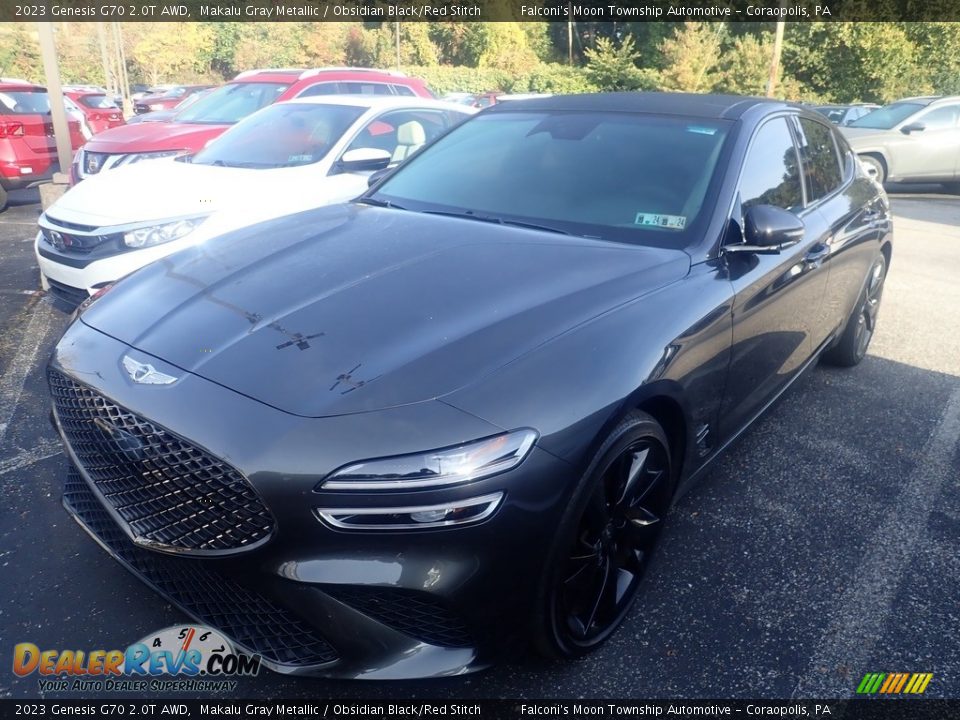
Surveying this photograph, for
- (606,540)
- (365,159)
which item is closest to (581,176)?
(606,540)

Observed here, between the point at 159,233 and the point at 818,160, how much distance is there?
3902 mm

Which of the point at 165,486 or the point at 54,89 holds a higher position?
the point at 54,89

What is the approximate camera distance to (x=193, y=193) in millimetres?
4879

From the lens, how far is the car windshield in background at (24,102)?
32.3 ft

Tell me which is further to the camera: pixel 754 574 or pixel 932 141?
pixel 932 141

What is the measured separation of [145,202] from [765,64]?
104ft

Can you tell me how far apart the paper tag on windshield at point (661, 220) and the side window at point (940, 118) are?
12526 millimetres

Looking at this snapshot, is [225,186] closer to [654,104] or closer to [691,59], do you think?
[654,104]

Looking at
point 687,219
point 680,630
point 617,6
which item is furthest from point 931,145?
point 617,6

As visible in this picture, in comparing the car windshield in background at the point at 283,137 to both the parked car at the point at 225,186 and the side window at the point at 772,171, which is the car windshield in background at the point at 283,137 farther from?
the side window at the point at 772,171

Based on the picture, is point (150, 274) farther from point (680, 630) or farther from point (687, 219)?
point (680, 630)

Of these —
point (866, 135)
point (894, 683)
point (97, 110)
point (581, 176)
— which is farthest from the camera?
point (97, 110)

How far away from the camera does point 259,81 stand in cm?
882

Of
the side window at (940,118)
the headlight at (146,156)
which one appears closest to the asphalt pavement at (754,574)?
the headlight at (146,156)
